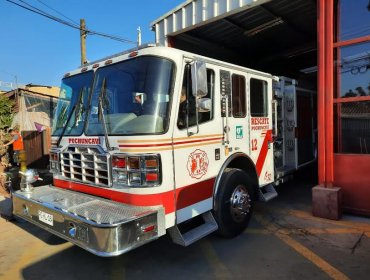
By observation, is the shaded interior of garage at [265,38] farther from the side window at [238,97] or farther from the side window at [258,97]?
the side window at [238,97]

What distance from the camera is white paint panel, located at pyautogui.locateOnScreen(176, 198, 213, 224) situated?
3.92 metres

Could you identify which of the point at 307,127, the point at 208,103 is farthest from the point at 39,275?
the point at 307,127

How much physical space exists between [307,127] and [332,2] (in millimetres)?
3087

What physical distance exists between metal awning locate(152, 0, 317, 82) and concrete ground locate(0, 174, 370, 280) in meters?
3.99

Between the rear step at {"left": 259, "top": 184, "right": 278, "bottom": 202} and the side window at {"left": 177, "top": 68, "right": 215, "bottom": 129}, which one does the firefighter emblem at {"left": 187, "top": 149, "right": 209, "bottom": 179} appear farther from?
the rear step at {"left": 259, "top": 184, "right": 278, "bottom": 202}

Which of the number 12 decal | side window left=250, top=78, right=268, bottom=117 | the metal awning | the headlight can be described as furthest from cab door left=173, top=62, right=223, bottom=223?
the metal awning

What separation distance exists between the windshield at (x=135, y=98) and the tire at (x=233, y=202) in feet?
4.53

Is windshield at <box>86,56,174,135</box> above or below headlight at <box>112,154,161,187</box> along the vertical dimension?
above

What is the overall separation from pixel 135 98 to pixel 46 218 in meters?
1.72

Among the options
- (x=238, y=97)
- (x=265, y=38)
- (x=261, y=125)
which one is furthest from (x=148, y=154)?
(x=265, y=38)

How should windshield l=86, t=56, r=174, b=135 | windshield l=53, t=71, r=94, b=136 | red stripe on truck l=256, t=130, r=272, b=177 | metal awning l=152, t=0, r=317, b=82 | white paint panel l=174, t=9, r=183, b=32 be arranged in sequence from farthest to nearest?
1. white paint panel l=174, t=9, r=183, b=32
2. metal awning l=152, t=0, r=317, b=82
3. red stripe on truck l=256, t=130, r=272, b=177
4. windshield l=53, t=71, r=94, b=136
5. windshield l=86, t=56, r=174, b=135

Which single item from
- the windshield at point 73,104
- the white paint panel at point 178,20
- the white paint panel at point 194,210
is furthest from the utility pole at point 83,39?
the white paint panel at point 194,210

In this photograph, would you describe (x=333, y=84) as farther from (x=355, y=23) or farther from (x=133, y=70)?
(x=133, y=70)

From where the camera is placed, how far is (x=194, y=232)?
13.4 feet
